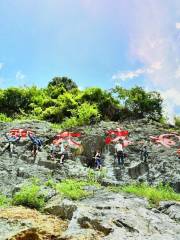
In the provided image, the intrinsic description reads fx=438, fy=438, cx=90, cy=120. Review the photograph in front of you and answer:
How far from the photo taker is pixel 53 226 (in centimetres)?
1195

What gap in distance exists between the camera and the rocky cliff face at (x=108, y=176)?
11.6m

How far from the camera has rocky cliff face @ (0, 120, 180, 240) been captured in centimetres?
1162

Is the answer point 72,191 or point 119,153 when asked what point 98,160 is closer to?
point 119,153

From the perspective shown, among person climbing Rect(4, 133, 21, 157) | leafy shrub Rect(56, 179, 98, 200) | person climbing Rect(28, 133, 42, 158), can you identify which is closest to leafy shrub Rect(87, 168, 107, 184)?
leafy shrub Rect(56, 179, 98, 200)

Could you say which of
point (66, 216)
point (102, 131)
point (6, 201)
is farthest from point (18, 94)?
point (66, 216)

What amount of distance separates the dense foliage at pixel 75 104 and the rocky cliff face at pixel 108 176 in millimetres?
7584

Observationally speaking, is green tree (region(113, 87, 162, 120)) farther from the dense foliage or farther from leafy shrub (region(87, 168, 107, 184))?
leafy shrub (region(87, 168, 107, 184))

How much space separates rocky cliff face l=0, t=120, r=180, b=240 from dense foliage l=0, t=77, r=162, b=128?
7.58 metres

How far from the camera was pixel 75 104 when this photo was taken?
39.9 m

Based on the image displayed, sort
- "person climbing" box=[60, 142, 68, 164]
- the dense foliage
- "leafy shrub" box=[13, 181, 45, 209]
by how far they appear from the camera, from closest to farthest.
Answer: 1. "leafy shrub" box=[13, 181, 45, 209]
2. "person climbing" box=[60, 142, 68, 164]
3. the dense foliage

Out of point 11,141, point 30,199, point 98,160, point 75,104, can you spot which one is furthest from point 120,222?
point 75,104

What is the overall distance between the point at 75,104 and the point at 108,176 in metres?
17.4

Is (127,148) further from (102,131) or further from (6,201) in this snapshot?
(6,201)

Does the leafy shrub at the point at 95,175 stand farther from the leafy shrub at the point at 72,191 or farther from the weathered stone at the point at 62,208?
the weathered stone at the point at 62,208
